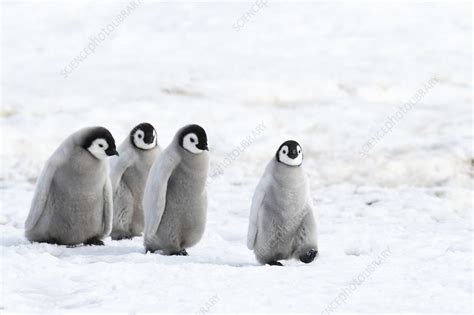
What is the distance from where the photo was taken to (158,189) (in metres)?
5.92

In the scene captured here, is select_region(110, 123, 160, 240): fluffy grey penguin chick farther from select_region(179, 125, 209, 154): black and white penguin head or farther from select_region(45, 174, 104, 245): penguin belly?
select_region(179, 125, 209, 154): black and white penguin head

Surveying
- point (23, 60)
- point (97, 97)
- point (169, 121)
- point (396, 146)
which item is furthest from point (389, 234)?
point (23, 60)

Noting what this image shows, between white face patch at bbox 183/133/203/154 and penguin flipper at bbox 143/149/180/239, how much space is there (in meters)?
0.11

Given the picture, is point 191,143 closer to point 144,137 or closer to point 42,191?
point 144,137

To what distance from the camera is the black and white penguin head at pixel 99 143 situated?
19.5 feet

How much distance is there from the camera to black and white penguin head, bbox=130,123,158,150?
6.61 meters

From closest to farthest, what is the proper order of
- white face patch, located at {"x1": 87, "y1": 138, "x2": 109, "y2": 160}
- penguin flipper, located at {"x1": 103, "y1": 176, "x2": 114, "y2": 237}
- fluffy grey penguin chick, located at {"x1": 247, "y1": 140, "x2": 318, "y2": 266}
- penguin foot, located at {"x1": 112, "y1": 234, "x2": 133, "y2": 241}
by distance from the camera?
1. fluffy grey penguin chick, located at {"x1": 247, "y1": 140, "x2": 318, "y2": 266}
2. white face patch, located at {"x1": 87, "y1": 138, "x2": 109, "y2": 160}
3. penguin flipper, located at {"x1": 103, "y1": 176, "x2": 114, "y2": 237}
4. penguin foot, located at {"x1": 112, "y1": 234, "x2": 133, "y2": 241}

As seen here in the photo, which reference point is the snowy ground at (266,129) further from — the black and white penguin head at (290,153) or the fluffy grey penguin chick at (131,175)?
the black and white penguin head at (290,153)

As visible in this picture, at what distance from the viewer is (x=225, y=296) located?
449 cm

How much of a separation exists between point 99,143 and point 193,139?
690 millimetres

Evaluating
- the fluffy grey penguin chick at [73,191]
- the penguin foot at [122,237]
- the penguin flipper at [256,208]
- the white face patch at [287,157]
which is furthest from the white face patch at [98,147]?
the white face patch at [287,157]

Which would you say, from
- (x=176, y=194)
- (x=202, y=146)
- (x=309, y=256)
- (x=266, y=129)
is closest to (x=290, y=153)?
(x=202, y=146)

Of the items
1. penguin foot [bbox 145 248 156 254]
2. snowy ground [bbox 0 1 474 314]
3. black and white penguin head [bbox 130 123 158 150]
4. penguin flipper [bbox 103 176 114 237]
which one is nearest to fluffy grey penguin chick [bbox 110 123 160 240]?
black and white penguin head [bbox 130 123 158 150]

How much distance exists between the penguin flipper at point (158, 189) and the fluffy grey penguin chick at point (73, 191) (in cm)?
35
